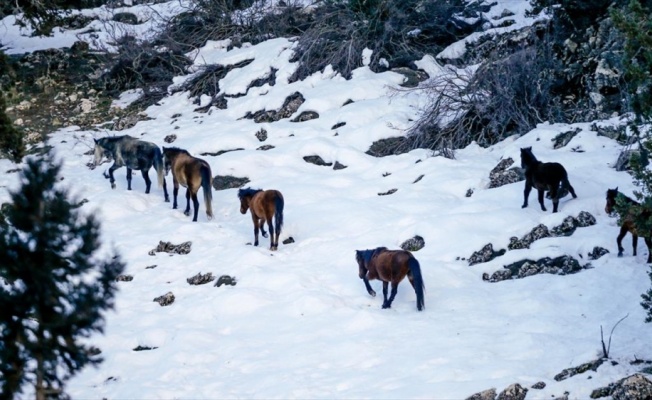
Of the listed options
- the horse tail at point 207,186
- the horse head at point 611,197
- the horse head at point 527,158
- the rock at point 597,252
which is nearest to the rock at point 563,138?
the horse head at point 527,158

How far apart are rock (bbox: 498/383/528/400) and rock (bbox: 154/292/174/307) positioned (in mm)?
6322

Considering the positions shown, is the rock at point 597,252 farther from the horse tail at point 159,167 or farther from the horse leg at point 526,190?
the horse tail at point 159,167

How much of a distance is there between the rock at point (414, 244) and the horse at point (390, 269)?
1.60m

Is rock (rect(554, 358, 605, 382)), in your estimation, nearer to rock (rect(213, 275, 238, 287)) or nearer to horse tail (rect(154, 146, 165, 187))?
rock (rect(213, 275, 238, 287))

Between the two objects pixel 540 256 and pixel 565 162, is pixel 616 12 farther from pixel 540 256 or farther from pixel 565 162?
pixel 565 162

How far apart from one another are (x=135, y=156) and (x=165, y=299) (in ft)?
19.1

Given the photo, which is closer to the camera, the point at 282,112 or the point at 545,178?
the point at 545,178

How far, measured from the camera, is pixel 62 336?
25.1ft

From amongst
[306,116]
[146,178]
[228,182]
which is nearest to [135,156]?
[146,178]

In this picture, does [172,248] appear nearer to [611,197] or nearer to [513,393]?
[611,197]

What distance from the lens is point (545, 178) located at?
13664mm

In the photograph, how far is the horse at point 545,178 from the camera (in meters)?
13.6

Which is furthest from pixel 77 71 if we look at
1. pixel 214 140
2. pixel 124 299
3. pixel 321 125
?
pixel 124 299

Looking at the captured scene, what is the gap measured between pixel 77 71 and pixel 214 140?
27.8 ft
